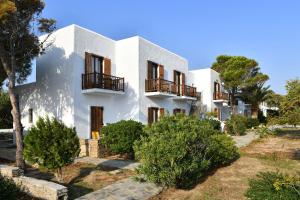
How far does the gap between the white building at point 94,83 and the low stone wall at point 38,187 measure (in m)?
7.57

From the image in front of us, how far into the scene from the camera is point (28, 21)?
42.3 feet

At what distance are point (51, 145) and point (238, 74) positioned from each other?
28.7 m

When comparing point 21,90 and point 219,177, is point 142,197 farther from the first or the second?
point 21,90

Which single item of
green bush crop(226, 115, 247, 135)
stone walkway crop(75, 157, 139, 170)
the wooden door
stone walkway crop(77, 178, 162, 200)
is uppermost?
the wooden door

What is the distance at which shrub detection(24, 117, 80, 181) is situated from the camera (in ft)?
29.6

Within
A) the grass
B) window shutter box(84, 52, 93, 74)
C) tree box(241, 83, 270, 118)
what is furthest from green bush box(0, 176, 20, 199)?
tree box(241, 83, 270, 118)

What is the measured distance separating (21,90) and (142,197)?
14.5 metres

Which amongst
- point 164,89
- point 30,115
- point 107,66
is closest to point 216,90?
point 164,89

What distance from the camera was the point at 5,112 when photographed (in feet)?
87.7

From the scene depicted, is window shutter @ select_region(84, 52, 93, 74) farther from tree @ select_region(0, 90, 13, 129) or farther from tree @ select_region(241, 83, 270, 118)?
tree @ select_region(241, 83, 270, 118)

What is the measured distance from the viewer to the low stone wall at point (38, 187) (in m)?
7.49

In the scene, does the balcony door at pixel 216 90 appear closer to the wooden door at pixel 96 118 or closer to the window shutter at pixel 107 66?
the window shutter at pixel 107 66

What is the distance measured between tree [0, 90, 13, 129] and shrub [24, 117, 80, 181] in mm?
18766

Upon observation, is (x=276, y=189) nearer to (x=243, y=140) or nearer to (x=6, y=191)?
(x=6, y=191)
